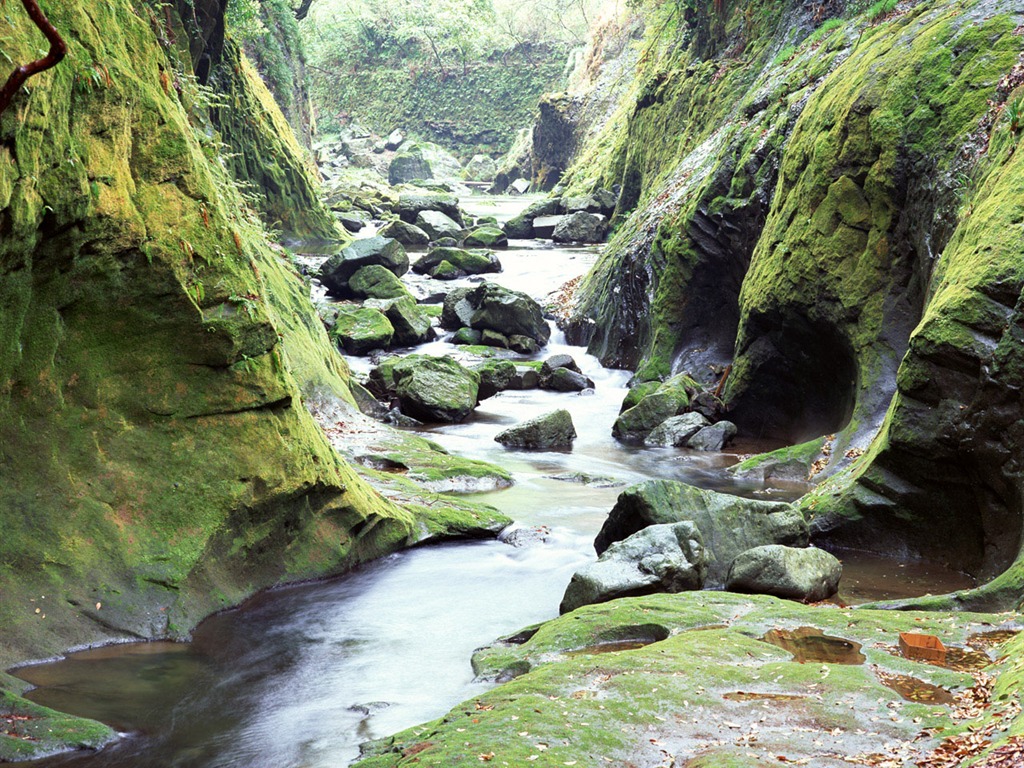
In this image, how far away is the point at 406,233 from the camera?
3853 centimetres

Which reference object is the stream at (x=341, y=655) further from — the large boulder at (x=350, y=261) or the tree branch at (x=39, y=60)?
the large boulder at (x=350, y=261)

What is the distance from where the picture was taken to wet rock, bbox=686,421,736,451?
16.0 m

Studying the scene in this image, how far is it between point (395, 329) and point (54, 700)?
1760 cm

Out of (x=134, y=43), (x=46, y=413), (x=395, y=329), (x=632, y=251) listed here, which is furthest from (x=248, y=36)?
(x=46, y=413)

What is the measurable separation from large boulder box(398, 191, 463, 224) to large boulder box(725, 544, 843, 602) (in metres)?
35.1

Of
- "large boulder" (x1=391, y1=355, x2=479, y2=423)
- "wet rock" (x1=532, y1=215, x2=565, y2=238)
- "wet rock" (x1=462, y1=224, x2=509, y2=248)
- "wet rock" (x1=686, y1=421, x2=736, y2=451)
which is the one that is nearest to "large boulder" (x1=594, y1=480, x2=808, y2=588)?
"wet rock" (x1=686, y1=421, x2=736, y2=451)

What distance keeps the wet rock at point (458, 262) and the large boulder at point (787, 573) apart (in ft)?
78.6

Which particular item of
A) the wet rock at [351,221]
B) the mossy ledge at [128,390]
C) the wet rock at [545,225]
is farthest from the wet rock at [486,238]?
the mossy ledge at [128,390]

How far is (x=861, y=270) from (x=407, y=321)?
1266 centimetres

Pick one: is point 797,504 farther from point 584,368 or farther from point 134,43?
point 584,368

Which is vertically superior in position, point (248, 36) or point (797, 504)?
point (248, 36)

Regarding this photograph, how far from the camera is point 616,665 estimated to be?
19.1ft

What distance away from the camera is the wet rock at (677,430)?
1633 cm

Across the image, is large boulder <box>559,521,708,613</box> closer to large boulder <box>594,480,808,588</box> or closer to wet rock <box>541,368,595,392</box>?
large boulder <box>594,480,808,588</box>
